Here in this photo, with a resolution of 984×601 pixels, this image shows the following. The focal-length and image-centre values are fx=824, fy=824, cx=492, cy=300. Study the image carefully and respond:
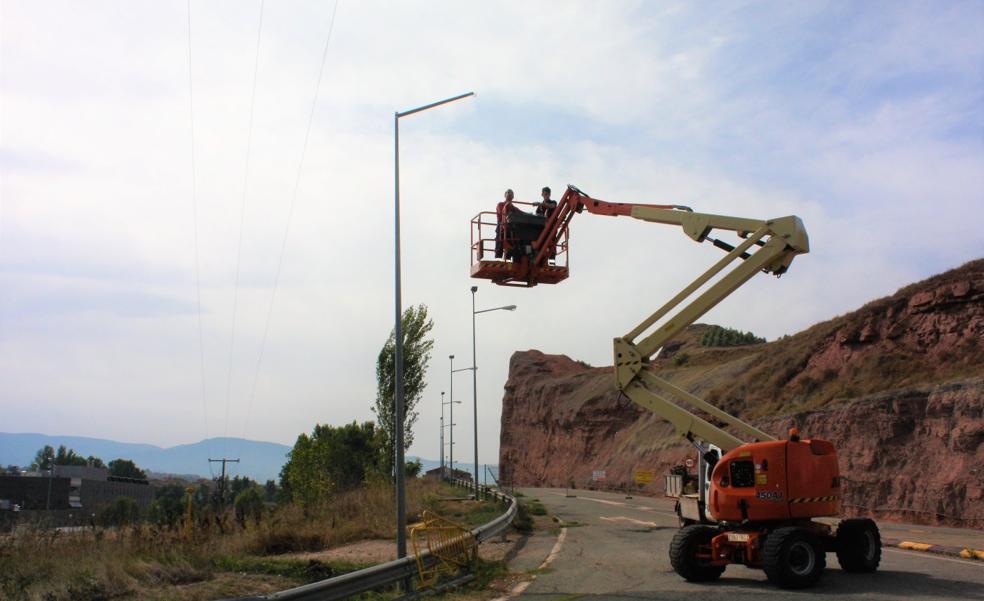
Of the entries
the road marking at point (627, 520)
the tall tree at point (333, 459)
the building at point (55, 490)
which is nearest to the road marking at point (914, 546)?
the road marking at point (627, 520)

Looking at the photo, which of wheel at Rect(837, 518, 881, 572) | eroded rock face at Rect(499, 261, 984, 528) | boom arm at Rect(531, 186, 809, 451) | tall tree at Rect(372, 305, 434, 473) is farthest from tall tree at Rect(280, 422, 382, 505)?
wheel at Rect(837, 518, 881, 572)

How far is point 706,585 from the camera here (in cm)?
1329

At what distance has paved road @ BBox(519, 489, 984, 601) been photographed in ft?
39.5

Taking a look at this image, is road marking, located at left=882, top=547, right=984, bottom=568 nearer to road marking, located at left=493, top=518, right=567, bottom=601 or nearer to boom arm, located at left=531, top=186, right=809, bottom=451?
boom arm, located at left=531, top=186, right=809, bottom=451

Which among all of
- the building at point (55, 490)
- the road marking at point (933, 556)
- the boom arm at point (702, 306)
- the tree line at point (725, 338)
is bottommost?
the building at point (55, 490)

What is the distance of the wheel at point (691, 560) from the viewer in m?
13.8

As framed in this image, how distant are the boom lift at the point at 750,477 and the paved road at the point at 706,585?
0.39m

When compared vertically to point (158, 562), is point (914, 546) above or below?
below

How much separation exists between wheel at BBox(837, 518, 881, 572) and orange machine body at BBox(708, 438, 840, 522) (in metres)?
0.46

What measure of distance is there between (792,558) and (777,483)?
1.23 metres

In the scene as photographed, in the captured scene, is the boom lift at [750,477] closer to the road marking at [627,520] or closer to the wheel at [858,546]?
the wheel at [858,546]

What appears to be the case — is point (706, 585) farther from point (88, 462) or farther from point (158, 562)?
point (88, 462)

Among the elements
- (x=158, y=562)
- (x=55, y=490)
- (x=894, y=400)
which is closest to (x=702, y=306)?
(x=158, y=562)

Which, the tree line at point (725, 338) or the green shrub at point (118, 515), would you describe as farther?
the tree line at point (725, 338)
